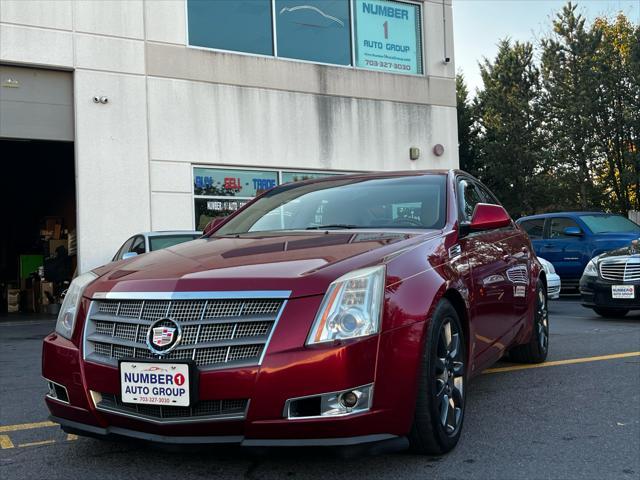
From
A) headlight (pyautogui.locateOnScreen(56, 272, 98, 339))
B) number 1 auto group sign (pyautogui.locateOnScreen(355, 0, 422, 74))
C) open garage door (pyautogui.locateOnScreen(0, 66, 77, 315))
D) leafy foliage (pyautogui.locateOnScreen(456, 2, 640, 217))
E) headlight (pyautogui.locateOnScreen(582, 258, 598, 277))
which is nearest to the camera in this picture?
headlight (pyautogui.locateOnScreen(56, 272, 98, 339))

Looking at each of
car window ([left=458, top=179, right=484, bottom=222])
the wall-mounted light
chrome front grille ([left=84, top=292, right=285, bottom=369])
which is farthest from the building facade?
chrome front grille ([left=84, top=292, right=285, bottom=369])

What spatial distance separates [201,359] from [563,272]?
11.8 metres

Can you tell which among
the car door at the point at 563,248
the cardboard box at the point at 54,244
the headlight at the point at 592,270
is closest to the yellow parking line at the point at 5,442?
the headlight at the point at 592,270

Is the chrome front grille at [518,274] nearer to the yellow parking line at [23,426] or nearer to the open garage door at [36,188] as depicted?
the yellow parking line at [23,426]

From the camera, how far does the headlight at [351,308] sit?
2703 millimetres

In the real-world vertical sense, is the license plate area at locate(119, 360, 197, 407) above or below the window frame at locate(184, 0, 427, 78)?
below

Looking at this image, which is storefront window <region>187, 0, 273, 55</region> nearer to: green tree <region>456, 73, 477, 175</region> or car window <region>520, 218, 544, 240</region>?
car window <region>520, 218, 544, 240</region>

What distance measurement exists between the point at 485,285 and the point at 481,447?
103cm

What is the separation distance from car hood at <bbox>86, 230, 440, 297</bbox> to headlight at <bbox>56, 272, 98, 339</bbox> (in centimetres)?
8

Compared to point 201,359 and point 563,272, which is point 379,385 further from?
point 563,272

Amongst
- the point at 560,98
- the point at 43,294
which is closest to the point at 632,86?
the point at 560,98

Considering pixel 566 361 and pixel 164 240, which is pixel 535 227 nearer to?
pixel 164 240

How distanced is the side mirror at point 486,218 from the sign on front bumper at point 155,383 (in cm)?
199

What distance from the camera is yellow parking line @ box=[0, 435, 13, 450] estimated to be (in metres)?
3.60
